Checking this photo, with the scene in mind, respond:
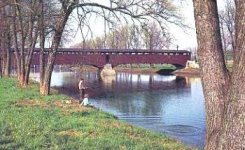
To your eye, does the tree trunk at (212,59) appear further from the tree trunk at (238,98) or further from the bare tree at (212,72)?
the tree trunk at (238,98)

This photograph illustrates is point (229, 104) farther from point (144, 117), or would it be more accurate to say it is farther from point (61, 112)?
point (144, 117)

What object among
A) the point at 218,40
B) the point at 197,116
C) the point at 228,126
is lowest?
the point at 197,116

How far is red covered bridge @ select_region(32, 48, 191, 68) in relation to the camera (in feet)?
247

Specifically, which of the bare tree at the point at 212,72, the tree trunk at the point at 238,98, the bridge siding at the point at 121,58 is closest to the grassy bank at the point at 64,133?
the bare tree at the point at 212,72

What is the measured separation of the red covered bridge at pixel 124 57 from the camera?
7525 centimetres

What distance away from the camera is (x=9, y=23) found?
3209 cm

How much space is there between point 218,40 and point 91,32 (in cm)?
1468

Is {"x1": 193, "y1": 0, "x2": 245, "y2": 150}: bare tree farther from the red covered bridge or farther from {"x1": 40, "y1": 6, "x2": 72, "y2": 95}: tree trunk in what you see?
the red covered bridge

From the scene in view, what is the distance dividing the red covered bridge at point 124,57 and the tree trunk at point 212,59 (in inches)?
2643

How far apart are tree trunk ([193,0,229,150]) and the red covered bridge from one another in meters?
67.1

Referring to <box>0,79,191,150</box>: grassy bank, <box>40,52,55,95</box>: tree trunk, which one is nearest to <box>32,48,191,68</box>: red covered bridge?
<box>40,52,55,95</box>: tree trunk

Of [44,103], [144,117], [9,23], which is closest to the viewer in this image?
[44,103]

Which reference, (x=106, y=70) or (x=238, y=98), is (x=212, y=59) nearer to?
(x=238, y=98)

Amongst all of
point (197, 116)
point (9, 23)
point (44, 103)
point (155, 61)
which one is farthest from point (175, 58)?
point (44, 103)
